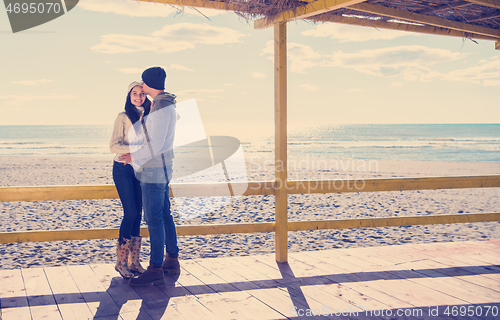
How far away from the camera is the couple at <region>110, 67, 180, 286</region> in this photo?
2.75 meters

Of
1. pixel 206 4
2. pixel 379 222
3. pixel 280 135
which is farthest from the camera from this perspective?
pixel 379 222

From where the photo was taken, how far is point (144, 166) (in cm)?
278

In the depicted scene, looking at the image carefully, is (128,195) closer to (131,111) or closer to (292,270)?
(131,111)

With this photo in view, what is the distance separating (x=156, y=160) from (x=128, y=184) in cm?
33

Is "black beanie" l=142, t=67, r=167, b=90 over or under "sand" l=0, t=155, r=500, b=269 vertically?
over

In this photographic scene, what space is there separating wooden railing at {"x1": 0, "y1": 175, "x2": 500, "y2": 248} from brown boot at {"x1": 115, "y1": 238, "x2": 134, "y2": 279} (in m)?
0.19

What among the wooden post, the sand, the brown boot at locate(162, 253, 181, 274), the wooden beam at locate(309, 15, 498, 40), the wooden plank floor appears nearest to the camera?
the wooden plank floor

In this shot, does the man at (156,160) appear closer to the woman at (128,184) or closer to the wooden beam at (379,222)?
the woman at (128,184)

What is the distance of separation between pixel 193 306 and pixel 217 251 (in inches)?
103

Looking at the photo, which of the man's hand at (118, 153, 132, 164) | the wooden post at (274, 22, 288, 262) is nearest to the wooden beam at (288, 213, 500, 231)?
the wooden post at (274, 22, 288, 262)

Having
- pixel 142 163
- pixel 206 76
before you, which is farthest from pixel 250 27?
pixel 206 76

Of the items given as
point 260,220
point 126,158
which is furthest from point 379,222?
point 260,220

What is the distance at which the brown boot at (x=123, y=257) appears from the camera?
3016 millimetres

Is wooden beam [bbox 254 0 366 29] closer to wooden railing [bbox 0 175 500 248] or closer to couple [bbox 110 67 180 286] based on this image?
couple [bbox 110 67 180 286]
